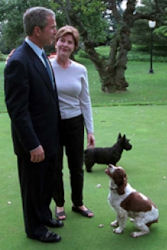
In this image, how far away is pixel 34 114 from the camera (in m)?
2.96

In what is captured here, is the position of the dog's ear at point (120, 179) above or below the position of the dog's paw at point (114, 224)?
above

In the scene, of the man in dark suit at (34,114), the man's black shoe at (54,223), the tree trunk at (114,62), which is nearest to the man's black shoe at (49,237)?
the man in dark suit at (34,114)

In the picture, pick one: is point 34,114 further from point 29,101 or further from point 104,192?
point 104,192

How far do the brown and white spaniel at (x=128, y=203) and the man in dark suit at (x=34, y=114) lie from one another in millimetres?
586

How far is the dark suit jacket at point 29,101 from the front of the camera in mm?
2764

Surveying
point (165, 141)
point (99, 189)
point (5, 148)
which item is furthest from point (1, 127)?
point (99, 189)

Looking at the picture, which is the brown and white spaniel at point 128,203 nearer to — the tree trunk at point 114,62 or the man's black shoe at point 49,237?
the man's black shoe at point 49,237

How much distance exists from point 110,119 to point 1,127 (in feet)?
8.34

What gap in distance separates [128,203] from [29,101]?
4.34 ft

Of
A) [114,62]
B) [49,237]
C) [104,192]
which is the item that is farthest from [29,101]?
[114,62]

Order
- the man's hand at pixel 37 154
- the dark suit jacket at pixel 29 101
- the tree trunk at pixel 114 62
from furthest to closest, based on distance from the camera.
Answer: the tree trunk at pixel 114 62
the man's hand at pixel 37 154
the dark suit jacket at pixel 29 101

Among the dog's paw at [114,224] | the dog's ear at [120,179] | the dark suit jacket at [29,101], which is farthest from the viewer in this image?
the dog's paw at [114,224]

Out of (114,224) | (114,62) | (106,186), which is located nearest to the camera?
(114,224)

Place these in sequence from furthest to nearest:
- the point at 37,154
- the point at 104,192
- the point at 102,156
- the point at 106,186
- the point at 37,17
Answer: the point at 102,156
the point at 106,186
the point at 104,192
the point at 37,154
the point at 37,17
